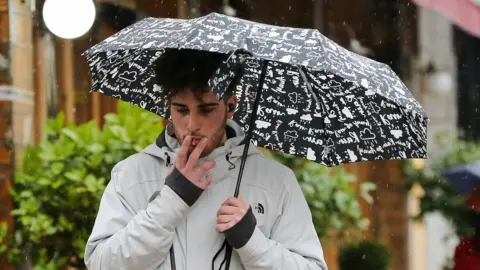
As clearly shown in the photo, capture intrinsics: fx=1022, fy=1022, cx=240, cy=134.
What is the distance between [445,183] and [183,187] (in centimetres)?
575

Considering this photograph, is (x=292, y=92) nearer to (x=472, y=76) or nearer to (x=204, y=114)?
(x=204, y=114)

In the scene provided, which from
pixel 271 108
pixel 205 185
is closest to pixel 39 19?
pixel 271 108

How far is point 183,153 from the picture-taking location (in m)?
3.22

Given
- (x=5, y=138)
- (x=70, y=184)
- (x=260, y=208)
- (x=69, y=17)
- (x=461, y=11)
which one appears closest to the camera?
(x=260, y=208)

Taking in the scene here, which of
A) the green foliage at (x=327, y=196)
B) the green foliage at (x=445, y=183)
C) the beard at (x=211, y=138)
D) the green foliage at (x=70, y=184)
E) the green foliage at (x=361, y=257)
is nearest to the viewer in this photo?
the beard at (x=211, y=138)

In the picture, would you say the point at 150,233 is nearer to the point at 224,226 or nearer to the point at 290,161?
the point at 224,226

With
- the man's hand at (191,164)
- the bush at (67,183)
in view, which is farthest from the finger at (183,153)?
the bush at (67,183)

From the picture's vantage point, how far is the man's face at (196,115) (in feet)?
10.7

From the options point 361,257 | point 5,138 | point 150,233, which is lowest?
point 361,257

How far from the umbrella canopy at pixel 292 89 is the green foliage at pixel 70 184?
2426 mm

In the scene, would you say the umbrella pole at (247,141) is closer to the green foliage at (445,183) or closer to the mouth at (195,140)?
the mouth at (195,140)

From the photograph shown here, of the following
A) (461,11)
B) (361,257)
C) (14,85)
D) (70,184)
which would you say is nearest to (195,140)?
(70,184)

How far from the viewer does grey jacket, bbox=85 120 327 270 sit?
Result: 3.20 metres

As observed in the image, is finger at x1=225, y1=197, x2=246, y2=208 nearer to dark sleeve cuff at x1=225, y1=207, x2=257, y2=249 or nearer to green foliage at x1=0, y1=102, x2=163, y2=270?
dark sleeve cuff at x1=225, y1=207, x2=257, y2=249
